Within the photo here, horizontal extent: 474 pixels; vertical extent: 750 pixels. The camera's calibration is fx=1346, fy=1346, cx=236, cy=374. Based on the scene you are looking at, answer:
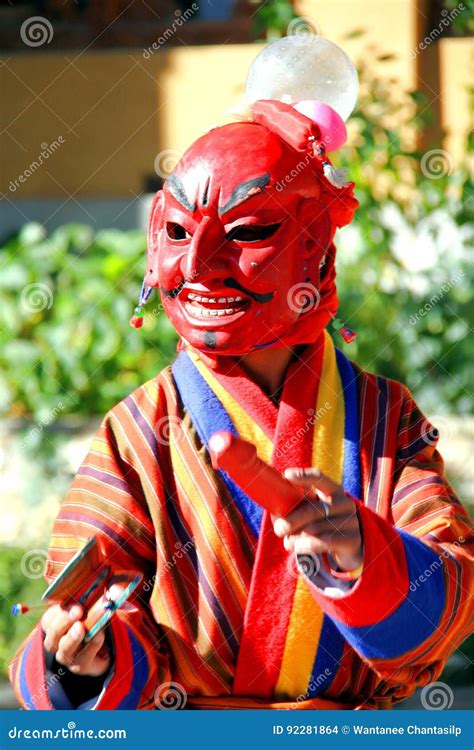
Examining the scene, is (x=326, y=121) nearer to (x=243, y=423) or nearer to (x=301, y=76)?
(x=301, y=76)

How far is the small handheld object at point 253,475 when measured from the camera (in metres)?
1.79

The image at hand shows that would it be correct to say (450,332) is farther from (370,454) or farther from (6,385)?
(370,454)

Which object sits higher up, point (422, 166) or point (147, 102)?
point (422, 166)

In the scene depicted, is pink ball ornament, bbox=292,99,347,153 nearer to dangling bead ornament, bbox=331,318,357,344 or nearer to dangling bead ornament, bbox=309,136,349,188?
dangling bead ornament, bbox=309,136,349,188

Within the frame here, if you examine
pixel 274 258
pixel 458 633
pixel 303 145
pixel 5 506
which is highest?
pixel 303 145

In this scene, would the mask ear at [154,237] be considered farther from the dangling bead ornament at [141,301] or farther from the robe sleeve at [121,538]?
the robe sleeve at [121,538]

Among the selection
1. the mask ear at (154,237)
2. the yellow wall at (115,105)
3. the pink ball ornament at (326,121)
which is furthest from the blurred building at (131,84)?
the mask ear at (154,237)

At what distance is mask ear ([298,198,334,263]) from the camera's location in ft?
7.06

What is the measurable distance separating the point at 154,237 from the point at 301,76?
0.42m

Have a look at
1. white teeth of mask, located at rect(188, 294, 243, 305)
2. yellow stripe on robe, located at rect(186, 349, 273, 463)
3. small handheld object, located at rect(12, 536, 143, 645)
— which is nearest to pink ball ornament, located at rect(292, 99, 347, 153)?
white teeth of mask, located at rect(188, 294, 243, 305)

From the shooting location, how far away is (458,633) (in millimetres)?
2133

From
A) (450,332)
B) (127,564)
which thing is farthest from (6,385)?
(127,564)

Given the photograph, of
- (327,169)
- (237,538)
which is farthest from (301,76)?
(237,538)
